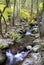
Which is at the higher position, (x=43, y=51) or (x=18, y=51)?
(x=43, y=51)

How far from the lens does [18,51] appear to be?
9.84 meters

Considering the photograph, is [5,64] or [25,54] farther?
[25,54]

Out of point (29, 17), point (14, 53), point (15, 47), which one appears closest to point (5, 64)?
point (14, 53)

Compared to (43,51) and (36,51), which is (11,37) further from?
(43,51)

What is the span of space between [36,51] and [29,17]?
16.0 meters

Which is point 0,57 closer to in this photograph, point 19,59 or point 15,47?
point 19,59

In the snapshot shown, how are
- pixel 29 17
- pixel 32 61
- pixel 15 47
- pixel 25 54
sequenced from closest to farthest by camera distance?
pixel 32 61, pixel 25 54, pixel 15 47, pixel 29 17

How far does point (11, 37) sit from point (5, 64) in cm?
497

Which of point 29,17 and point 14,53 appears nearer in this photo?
point 14,53

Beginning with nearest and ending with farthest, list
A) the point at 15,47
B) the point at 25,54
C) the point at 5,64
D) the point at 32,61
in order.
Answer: the point at 32,61 → the point at 5,64 → the point at 25,54 → the point at 15,47

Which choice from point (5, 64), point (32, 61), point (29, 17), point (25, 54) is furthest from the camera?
point (29, 17)

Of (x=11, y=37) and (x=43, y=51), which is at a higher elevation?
(x=43, y=51)

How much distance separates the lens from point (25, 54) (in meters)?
9.27

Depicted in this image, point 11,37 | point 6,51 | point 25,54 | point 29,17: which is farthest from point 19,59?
point 29,17
